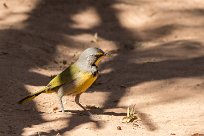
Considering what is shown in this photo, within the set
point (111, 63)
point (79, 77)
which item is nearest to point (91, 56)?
point (79, 77)

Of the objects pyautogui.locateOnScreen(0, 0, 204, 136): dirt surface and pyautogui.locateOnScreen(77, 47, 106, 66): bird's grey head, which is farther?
pyautogui.locateOnScreen(77, 47, 106, 66): bird's grey head

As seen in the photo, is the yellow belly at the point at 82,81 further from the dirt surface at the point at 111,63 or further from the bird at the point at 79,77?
the dirt surface at the point at 111,63

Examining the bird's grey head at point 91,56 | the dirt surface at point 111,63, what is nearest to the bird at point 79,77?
the bird's grey head at point 91,56

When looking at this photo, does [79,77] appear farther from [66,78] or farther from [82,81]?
[66,78]

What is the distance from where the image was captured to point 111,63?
364 inches

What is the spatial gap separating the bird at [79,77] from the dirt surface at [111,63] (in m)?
0.29

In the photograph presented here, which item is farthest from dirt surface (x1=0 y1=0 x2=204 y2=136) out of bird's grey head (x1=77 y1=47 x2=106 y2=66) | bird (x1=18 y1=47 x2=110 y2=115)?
bird's grey head (x1=77 y1=47 x2=106 y2=66)

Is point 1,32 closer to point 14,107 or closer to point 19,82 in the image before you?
point 19,82

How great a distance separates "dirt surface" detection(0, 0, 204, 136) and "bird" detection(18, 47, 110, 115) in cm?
29

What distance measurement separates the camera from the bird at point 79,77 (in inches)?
254

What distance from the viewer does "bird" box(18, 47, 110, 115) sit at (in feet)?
21.1

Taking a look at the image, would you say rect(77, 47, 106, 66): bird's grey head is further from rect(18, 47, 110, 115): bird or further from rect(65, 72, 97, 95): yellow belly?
rect(65, 72, 97, 95): yellow belly

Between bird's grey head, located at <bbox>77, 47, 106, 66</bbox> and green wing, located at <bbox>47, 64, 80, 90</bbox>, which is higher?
bird's grey head, located at <bbox>77, 47, 106, 66</bbox>

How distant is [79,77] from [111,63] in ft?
9.30
